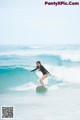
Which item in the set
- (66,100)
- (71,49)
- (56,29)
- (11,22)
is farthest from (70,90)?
(11,22)

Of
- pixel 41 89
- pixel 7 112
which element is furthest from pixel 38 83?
pixel 7 112

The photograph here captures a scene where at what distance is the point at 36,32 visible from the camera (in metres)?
1.93

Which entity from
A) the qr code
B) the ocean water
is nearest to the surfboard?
the ocean water

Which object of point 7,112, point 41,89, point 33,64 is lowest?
point 7,112

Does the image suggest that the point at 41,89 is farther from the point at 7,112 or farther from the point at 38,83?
the point at 7,112

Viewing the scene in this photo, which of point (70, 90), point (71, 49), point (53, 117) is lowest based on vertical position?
point (53, 117)

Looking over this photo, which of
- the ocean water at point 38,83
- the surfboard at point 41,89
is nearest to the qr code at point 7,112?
the ocean water at point 38,83

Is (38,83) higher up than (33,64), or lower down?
lower down

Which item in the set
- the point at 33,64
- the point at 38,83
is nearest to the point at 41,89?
the point at 38,83

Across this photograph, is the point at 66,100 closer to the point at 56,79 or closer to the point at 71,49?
the point at 56,79

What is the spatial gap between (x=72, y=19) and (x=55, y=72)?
30cm

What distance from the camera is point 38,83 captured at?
193cm

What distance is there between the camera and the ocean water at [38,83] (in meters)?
1.91

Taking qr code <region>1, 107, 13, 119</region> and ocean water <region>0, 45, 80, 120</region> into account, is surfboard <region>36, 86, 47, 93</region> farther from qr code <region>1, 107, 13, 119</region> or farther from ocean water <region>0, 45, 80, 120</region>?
qr code <region>1, 107, 13, 119</region>
